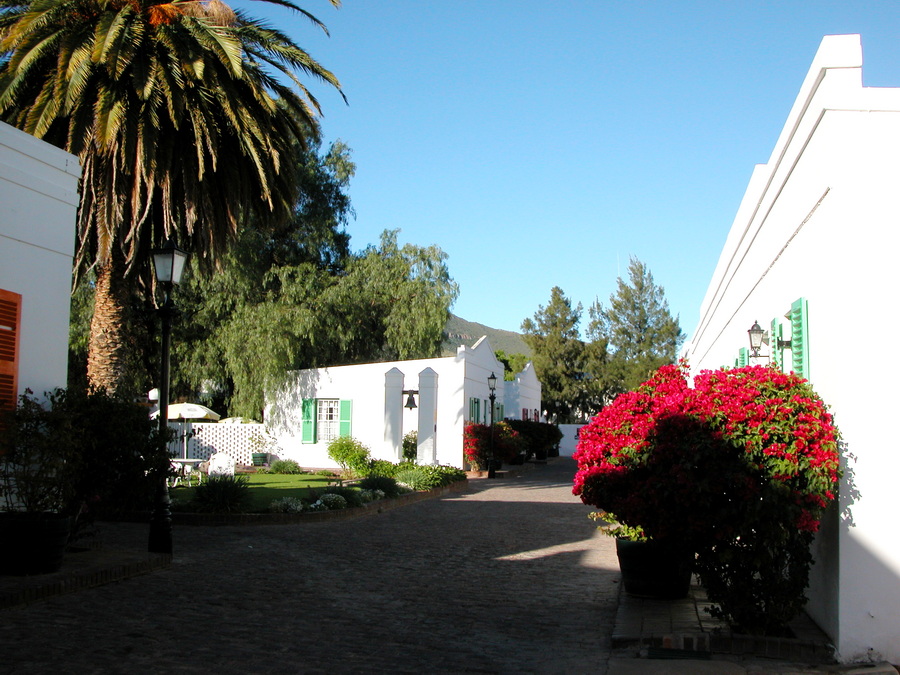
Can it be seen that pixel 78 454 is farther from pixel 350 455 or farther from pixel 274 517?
pixel 350 455

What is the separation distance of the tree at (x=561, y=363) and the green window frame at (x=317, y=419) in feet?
123

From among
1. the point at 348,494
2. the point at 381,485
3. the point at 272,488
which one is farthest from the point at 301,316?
the point at 348,494

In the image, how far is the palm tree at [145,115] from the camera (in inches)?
516

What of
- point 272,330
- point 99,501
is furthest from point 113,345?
point 272,330

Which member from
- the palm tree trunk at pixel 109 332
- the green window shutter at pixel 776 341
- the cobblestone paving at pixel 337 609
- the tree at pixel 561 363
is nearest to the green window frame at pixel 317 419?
the palm tree trunk at pixel 109 332

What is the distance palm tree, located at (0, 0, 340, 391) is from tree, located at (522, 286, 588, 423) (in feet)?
165

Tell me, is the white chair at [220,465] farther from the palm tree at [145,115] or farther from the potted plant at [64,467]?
the potted plant at [64,467]

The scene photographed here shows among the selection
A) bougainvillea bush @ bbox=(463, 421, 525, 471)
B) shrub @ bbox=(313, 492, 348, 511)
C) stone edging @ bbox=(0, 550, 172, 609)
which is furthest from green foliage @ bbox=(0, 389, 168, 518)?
bougainvillea bush @ bbox=(463, 421, 525, 471)

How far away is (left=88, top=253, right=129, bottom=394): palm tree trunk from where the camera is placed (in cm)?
1414

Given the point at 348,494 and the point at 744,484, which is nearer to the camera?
the point at 744,484

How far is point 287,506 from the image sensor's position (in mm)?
14703

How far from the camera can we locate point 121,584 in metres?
9.02

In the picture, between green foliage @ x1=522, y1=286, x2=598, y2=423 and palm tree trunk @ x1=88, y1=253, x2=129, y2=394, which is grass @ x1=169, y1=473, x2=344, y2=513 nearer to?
palm tree trunk @ x1=88, y1=253, x2=129, y2=394

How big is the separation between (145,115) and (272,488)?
389 inches
